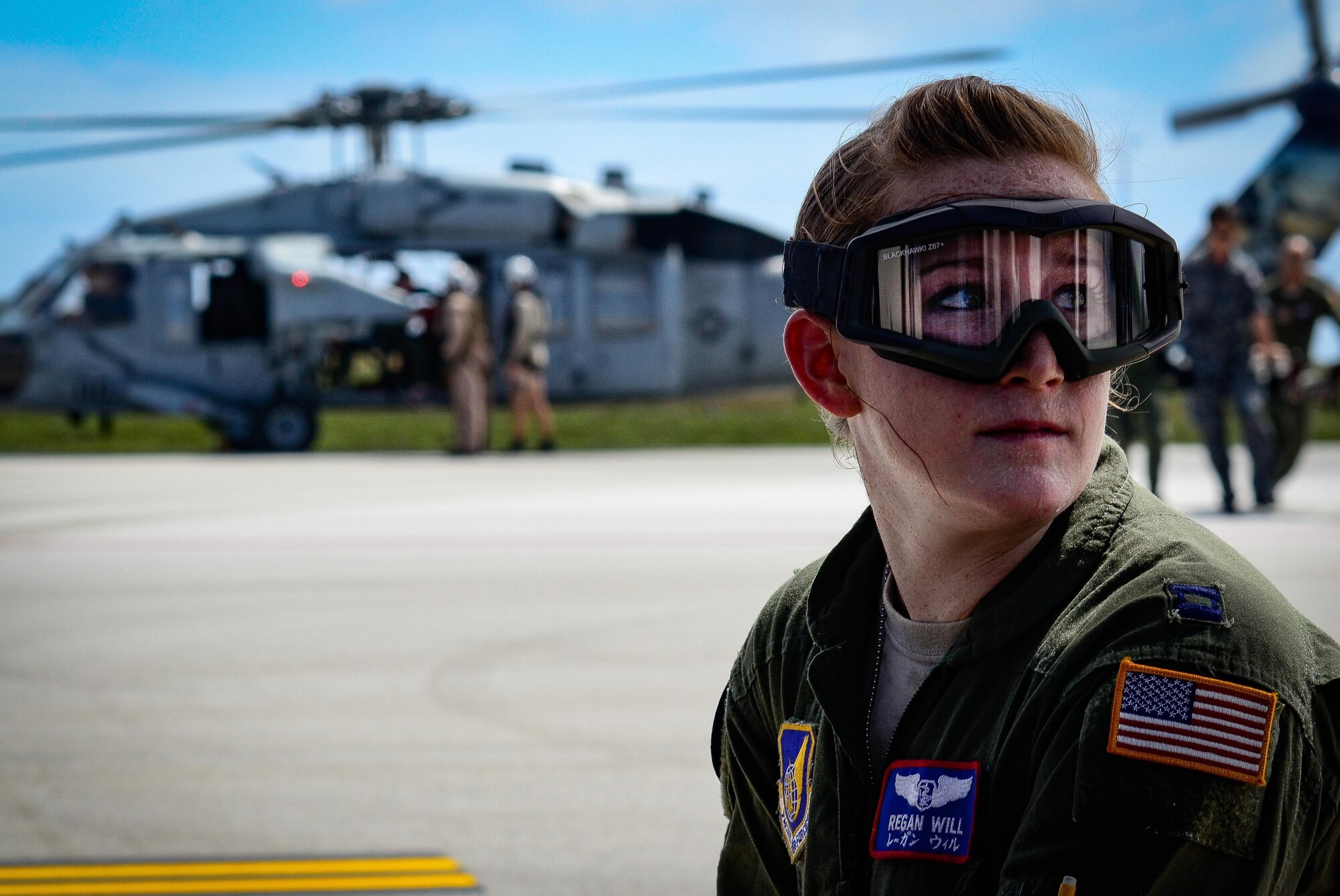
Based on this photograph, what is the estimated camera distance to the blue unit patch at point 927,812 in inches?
50.7

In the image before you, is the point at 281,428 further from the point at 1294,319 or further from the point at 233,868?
the point at 233,868

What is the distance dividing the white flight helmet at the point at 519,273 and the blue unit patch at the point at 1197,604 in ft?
53.1

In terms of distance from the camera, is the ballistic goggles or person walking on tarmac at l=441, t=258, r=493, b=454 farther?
person walking on tarmac at l=441, t=258, r=493, b=454

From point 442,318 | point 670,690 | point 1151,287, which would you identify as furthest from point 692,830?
point 442,318

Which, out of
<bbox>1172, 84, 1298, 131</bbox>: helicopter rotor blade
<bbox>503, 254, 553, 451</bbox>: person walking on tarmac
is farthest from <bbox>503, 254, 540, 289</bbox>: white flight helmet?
<bbox>1172, 84, 1298, 131</bbox>: helicopter rotor blade

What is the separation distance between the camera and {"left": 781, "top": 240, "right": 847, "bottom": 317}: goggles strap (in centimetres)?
151

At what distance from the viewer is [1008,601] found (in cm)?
136

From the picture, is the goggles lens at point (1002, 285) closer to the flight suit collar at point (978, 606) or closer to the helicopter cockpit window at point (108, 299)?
the flight suit collar at point (978, 606)

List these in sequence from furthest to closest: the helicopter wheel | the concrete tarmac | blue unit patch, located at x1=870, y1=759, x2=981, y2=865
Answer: the helicopter wheel, the concrete tarmac, blue unit patch, located at x1=870, y1=759, x2=981, y2=865

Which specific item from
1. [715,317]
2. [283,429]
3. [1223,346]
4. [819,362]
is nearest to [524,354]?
[283,429]

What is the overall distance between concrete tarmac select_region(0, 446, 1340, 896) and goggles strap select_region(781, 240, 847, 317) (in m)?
1.65

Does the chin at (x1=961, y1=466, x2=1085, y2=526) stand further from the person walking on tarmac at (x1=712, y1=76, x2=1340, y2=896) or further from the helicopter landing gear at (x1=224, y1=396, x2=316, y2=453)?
the helicopter landing gear at (x1=224, y1=396, x2=316, y2=453)

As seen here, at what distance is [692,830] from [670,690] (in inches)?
49.0

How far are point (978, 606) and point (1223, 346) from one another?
7.73 metres
